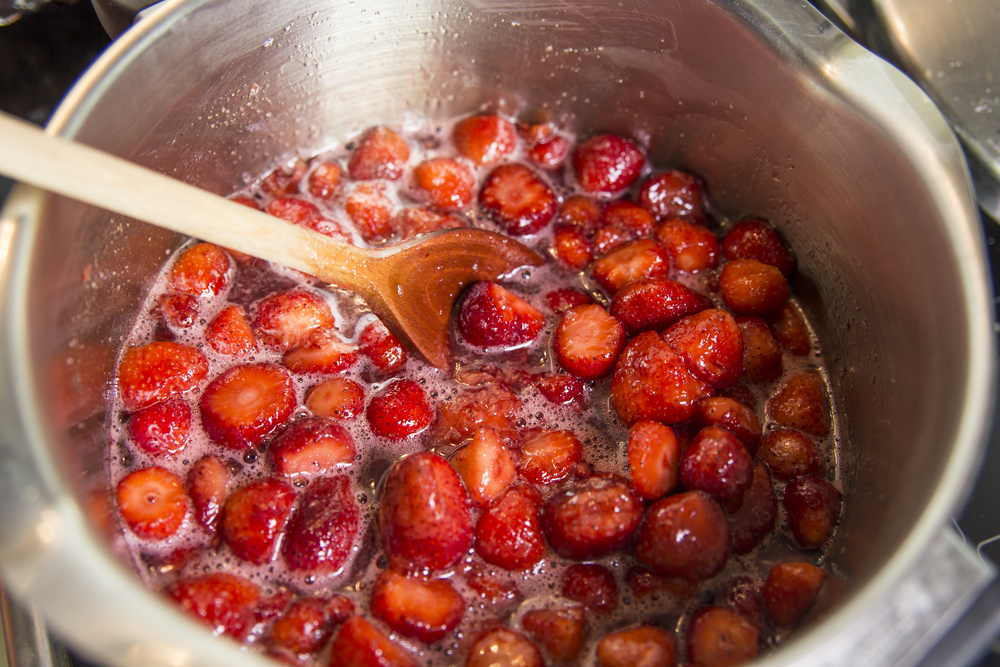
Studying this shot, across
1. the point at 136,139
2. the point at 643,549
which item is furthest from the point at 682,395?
the point at 136,139

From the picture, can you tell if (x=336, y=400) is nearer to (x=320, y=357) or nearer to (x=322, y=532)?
(x=320, y=357)

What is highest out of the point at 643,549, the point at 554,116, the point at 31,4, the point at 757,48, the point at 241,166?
the point at 757,48

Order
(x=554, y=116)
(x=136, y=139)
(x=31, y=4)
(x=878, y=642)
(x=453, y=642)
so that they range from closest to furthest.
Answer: (x=878, y=642), (x=453, y=642), (x=136, y=139), (x=31, y=4), (x=554, y=116)

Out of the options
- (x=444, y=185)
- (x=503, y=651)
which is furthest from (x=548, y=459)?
(x=444, y=185)

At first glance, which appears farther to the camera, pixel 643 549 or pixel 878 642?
pixel 643 549

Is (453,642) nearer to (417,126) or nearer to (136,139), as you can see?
(136,139)

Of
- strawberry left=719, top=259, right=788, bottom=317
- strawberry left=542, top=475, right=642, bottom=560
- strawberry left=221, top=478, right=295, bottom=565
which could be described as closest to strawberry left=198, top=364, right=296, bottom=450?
strawberry left=221, top=478, right=295, bottom=565

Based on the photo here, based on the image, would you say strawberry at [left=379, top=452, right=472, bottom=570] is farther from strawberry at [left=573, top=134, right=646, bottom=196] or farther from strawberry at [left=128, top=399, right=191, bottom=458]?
strawberry at [left=573, top=134, right=646, bottom=196]
